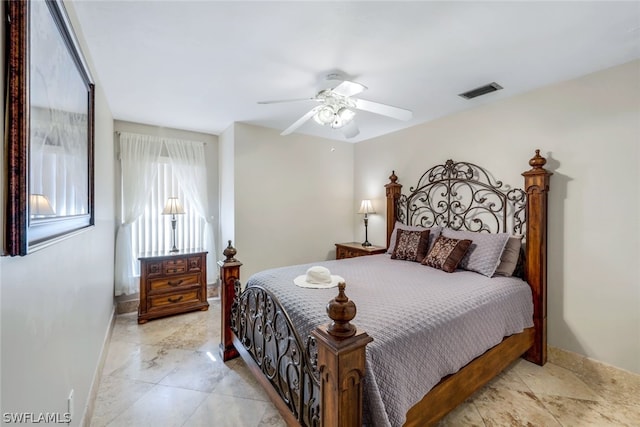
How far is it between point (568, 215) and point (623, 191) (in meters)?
0.39

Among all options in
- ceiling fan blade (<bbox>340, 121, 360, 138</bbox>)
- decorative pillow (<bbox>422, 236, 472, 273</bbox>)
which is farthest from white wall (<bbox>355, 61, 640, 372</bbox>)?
ceiling fan blade (<bbox>340, 121, 360, 138</bbox>)

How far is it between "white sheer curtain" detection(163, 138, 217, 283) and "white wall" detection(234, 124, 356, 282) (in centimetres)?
73

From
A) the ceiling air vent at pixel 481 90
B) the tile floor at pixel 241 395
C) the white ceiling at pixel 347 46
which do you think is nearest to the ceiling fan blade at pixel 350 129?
the white ceiling at pixel 347 46

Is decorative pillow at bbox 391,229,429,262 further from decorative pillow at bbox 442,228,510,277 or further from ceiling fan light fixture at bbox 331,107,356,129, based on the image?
ceiling fan light fixture at bbox 331,107,356,129

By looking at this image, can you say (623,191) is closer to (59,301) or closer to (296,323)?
(296,323)

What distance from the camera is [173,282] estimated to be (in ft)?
11.2

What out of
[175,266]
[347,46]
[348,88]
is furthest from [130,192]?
[347,46]

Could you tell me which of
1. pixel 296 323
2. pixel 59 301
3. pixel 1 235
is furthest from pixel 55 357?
pixel 296 323

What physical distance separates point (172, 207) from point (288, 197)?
156cm

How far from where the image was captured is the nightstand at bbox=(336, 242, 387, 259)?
3.93 m

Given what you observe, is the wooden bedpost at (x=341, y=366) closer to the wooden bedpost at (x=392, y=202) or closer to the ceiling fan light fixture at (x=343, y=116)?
the ceiling fan light fixture at (x=343, y=116)

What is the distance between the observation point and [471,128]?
10.3 feet

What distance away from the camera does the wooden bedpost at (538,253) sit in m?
Result: 2.45

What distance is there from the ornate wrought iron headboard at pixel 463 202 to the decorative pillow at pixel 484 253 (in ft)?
1.12
